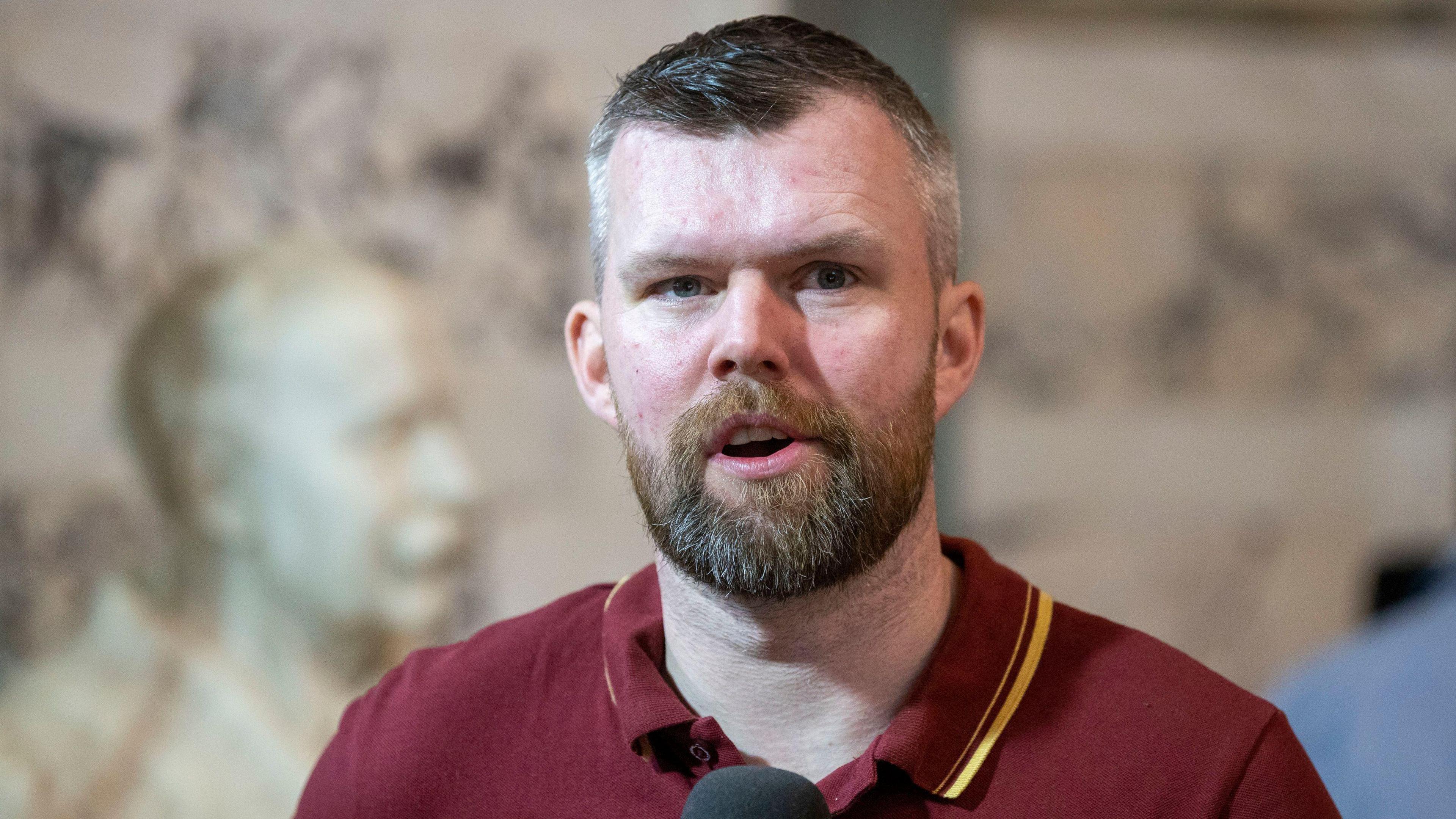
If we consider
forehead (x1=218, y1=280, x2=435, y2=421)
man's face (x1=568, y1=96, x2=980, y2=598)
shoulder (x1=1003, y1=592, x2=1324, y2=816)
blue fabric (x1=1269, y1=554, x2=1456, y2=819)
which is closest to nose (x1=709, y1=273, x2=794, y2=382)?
man's face (x1=568, y1=96, x2=980, y2=598)

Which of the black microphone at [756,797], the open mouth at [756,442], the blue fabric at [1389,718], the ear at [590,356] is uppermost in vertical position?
the ear at [590,356]

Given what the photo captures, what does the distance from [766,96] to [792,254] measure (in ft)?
0.64

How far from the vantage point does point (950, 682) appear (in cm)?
150

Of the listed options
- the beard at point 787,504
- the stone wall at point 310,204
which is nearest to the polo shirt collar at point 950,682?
the beard at point 787,504

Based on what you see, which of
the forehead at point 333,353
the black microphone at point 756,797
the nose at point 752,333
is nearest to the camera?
the black microphone at point 756,797

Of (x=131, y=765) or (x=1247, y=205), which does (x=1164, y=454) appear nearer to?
(x=1247, y=205)

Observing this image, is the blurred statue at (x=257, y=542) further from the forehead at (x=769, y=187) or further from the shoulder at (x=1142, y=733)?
the shoulder at (x=1142, y=733)

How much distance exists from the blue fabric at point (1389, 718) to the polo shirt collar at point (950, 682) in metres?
1.29

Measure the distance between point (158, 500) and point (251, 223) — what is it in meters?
0.64

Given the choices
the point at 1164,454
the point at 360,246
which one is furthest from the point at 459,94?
the point at 1164,454

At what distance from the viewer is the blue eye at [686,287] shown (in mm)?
1478

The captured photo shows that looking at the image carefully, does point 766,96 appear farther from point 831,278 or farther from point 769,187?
point 831,278

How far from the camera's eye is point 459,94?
3020mm

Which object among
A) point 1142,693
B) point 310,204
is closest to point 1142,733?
point 1142,693
